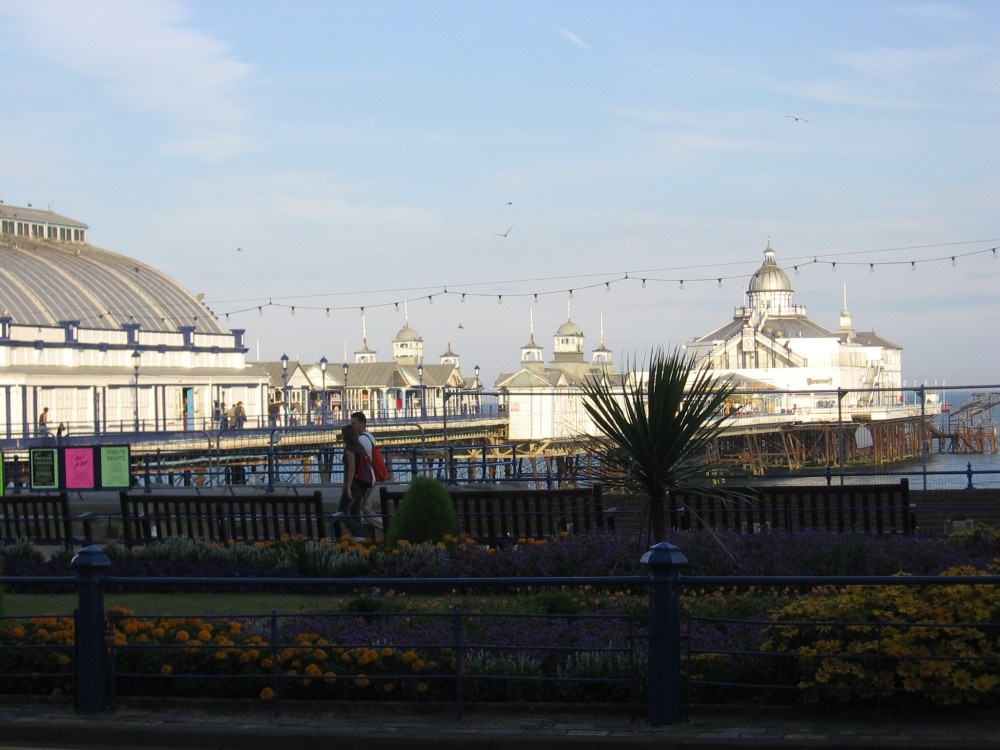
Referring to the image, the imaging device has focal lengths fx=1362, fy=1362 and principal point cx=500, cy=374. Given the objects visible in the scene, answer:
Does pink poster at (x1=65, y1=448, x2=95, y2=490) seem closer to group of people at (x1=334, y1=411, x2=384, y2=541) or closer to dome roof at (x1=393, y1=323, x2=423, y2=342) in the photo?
group of people at (x1=334, y1=411, x2=384, y2=541)

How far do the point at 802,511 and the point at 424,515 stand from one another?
4.04 metres

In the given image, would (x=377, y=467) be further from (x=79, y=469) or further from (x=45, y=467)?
(x=45, y=467)

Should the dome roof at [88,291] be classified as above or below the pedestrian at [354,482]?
above

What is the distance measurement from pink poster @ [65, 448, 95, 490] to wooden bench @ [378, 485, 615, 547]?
24.5 feet

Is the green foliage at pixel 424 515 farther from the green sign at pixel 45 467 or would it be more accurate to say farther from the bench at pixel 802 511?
the green sign at pixel 45 467

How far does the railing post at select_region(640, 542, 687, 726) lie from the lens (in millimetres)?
7289

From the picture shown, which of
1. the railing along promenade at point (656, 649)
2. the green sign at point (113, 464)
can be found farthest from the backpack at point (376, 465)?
the railing along promenade at point (656, 649)

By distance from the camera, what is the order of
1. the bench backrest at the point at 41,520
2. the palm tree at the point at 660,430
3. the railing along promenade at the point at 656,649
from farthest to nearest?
the bench backrest at the point at 41,520 < the palm tree at the point at 660,430 < the railing along promenade at the point at 656,649

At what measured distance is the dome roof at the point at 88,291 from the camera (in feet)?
196

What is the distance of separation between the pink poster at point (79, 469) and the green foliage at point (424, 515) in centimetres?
875

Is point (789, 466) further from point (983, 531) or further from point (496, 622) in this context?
point (496, 622)

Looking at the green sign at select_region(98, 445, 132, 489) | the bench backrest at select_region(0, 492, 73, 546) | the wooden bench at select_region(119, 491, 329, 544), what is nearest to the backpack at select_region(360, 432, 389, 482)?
the wooden bench at select_region(119, 491, 329, 544)

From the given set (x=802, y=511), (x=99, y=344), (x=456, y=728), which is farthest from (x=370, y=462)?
(x=99, y=344)

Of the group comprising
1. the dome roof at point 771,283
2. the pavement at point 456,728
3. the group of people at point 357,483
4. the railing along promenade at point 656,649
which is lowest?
the pavement at point 456,728
